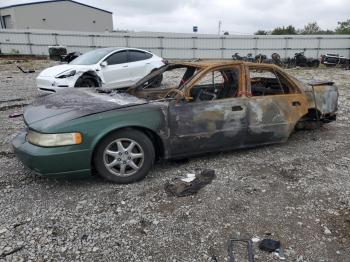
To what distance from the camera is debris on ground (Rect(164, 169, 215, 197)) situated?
4082 mm

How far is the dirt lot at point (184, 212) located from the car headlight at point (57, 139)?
61cm

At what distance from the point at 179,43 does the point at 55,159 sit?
2109 centimetres

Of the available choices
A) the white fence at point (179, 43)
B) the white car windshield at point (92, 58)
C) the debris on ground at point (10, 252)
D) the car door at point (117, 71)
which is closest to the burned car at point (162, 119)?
the debris on ground at point (10, 252)

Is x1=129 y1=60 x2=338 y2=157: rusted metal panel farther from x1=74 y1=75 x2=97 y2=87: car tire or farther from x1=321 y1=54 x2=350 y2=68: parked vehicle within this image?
x1=321 y1=54 x2=350 y2=68: parked vehicle

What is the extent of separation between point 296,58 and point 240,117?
18571mm

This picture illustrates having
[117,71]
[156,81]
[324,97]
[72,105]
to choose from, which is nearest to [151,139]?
[72,105]

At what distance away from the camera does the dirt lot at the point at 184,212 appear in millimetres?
3094

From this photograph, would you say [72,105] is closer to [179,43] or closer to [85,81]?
[85,81]

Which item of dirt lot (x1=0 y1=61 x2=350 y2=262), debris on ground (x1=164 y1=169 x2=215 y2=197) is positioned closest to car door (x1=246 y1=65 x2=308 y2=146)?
dirt lot (x1=0 y1=61 x2=350 y2=262)

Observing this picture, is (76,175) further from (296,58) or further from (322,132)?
(296,58)

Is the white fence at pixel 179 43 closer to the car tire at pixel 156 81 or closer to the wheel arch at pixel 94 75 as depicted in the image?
the wheel arch at pixel 94 75

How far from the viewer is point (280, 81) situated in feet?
18.2

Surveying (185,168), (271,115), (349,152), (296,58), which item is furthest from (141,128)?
(296,58)

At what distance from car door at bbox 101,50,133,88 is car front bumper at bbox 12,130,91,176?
19.7ft
